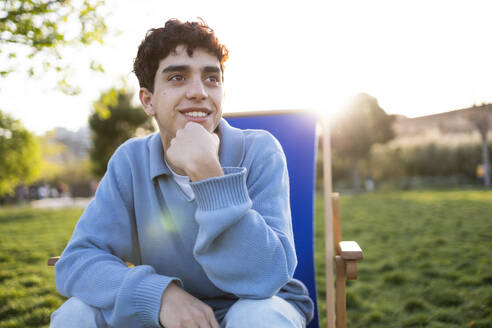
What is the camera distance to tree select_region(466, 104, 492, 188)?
1773 cm

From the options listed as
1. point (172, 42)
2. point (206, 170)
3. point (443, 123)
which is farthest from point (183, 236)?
point (443, 123)

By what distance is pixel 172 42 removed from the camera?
157 centimetres

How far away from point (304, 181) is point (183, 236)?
1109 mm

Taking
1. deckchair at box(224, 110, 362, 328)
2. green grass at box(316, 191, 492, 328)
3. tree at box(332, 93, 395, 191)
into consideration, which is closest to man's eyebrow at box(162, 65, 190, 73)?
deckchair at box(224, 110, 362, 328)

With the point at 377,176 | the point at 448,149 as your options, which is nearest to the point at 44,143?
the point at 377,176

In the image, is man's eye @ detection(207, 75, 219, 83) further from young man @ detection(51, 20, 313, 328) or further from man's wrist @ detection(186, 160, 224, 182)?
man's wrist @ detection(186, 160, 224, 182)

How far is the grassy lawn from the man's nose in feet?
7.43

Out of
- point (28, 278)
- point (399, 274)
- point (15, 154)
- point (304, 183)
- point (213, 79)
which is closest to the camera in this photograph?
point (213, 79)

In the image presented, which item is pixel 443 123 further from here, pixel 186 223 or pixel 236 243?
pixel 236 243

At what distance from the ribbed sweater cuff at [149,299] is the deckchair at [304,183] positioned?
1.11m

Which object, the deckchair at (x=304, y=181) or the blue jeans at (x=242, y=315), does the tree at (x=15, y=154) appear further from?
the blue jeans at (x=242, y=315)

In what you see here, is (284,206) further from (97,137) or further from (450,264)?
(97,137)

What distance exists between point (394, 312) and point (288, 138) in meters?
1.78

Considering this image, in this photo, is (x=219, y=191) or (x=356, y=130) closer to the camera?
(x=219, y=191)
